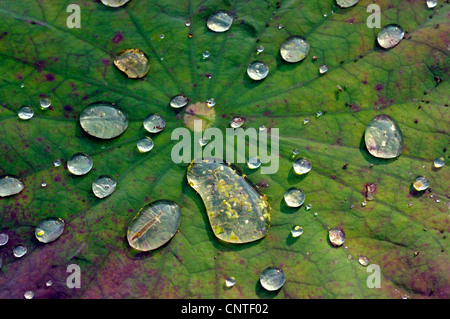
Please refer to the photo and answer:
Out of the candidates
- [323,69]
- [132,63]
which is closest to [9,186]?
[132,63]

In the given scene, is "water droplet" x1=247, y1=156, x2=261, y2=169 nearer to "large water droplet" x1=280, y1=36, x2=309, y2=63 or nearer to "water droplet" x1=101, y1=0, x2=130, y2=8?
"large water droplet" x1=280, y1=36, x2=309, y2=63

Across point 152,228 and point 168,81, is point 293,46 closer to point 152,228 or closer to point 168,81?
point 168,81

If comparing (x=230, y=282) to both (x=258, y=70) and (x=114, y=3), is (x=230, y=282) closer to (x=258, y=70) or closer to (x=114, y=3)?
(x=258, y=70)

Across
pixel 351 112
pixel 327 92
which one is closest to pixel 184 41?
pixel 327 92

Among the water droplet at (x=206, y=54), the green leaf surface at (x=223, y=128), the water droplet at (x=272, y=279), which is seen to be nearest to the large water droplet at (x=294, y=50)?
the green leaf surface at (x=223, y=128)

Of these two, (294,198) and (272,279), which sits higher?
(294,198)

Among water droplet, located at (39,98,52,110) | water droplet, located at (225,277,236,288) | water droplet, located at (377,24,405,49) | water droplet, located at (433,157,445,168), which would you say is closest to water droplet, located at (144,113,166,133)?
water droplet, located at (39,98,52,110)
